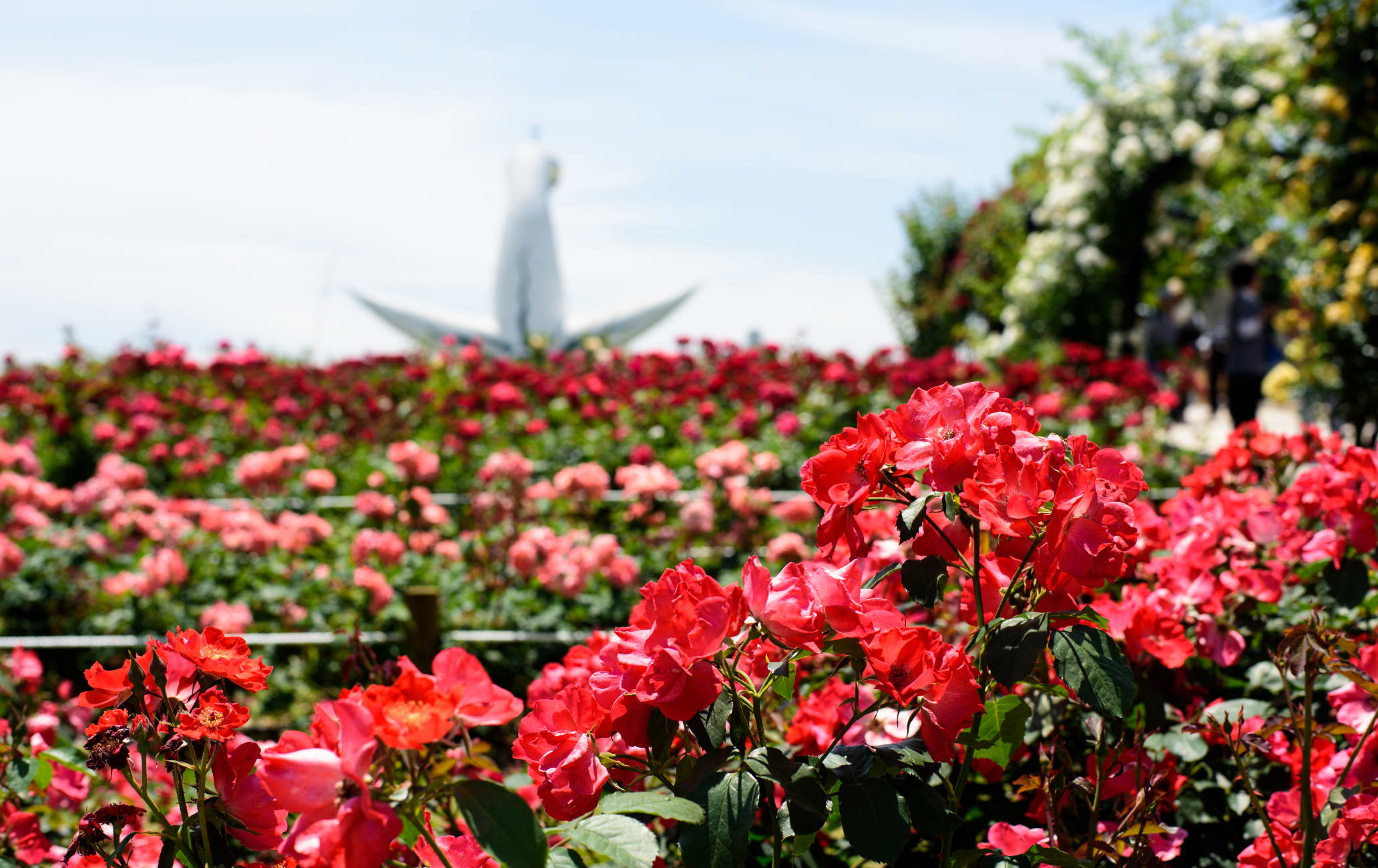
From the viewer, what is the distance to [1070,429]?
5.96 meters

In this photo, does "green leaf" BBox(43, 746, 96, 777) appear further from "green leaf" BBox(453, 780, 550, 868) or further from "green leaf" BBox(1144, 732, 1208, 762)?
"green leaf" BBox(1144, 732, 1208, 762)

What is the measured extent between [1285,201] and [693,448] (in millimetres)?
3915

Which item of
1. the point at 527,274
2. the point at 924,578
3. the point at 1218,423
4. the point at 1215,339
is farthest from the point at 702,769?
the point at 527,274

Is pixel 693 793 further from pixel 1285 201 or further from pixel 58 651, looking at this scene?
pixel 1285 201

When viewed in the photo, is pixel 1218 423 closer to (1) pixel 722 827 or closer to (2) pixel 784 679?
(2) pixel 784 679

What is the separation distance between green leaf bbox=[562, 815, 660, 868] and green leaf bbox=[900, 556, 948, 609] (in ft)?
0.96

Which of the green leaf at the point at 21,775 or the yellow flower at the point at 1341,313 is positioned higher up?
the yellow flower at the point at 1341,313

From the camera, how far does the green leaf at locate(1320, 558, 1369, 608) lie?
54.4 inches

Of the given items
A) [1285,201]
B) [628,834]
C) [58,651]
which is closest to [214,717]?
[628,834]

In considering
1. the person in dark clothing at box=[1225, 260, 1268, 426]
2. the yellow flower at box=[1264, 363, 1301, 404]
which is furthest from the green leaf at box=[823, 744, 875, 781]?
the person in dark clothing at box=[1225, 260, 1268, 426]

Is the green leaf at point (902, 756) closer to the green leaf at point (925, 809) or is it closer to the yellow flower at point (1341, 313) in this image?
the green leaf at point (925, 809)

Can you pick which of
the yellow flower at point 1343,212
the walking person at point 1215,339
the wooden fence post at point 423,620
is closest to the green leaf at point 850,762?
the wooden fence post at point 423,620

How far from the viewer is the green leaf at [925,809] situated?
0.81 metres

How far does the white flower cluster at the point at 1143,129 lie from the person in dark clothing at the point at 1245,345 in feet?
3.67
